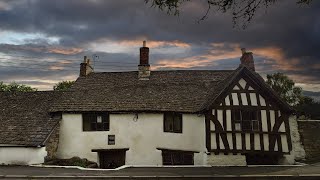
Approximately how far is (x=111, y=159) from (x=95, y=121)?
2903mm

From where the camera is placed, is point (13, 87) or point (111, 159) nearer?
point (111, 159)

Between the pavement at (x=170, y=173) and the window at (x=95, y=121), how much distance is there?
4561 millimetres

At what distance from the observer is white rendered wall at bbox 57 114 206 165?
2194 centimetres

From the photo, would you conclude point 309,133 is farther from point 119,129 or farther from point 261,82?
point 119,129

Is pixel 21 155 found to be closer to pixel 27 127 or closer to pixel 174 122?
pixel 27 127

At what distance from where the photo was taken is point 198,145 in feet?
69.6

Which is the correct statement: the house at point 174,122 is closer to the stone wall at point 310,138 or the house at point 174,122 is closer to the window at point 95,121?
the window at point 95,121

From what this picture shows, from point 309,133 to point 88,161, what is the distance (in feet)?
49.2

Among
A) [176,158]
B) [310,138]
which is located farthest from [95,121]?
[310,138]

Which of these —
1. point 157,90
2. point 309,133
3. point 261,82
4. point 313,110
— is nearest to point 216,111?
point 261,82

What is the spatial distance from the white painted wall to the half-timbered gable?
10302mm

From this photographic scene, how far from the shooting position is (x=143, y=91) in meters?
24.3

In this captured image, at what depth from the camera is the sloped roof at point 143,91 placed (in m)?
22.4

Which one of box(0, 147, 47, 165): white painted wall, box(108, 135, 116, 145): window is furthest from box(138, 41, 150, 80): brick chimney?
box(0, 147, 47, 165): white painted wall
